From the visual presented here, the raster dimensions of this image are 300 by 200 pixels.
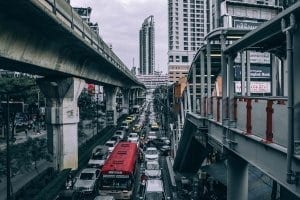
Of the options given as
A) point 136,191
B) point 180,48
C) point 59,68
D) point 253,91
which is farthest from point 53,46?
point 180,48

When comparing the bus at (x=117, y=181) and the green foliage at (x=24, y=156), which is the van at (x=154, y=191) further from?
the green foliage at (x=24, y=156)

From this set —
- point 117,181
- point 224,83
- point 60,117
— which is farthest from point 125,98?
point 224,83

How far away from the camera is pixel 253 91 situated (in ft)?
99.5

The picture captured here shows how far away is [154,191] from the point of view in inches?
972

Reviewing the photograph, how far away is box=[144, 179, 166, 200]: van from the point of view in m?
24.1

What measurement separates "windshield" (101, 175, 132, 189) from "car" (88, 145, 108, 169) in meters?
7.73

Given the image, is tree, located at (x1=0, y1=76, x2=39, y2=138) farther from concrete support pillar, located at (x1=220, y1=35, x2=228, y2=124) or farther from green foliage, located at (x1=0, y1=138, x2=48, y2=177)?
concrete support pillar, located at (x1=220, y1=35, x2=228, y2=124)

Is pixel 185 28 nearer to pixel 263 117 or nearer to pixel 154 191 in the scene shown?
pixel 154 191

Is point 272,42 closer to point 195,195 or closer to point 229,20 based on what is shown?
point 195,195

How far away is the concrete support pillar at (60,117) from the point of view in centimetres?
3147

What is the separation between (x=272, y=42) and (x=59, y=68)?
18560 mm

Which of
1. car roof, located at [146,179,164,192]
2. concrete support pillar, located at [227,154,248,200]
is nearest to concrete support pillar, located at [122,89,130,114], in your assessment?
car roof, located at [146,179,164,192]

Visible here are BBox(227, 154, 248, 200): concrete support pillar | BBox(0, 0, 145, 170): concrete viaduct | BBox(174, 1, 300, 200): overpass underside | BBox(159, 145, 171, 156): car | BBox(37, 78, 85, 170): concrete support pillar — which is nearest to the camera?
BBox(174, 1, 300, 200): overpass underside

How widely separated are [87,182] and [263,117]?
69.4 feet
